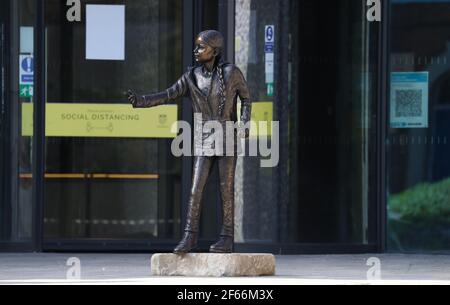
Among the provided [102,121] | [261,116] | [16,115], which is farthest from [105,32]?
[261,116]

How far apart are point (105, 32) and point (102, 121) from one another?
107cm

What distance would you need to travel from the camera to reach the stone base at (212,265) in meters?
12.6

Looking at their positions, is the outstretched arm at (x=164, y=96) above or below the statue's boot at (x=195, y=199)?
above

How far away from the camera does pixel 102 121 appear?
16328 millimetres

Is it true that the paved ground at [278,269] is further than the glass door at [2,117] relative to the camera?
No

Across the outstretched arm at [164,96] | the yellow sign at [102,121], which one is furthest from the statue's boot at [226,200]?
the yellow sign at [102,121]

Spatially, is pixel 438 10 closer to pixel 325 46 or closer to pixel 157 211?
pixel 325 46

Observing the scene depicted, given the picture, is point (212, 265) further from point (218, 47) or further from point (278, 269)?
point (218, 47)

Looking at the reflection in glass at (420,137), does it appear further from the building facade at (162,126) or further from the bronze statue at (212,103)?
the bronze statue at (212,103)

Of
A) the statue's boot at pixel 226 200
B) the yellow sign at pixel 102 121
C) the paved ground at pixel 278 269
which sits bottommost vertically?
the paved ground at pixel 278 269

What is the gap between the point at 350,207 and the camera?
53.5ft

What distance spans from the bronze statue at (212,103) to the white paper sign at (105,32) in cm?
366

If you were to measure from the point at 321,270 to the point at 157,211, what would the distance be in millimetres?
2950

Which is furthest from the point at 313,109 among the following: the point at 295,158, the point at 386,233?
the point at 386,233
